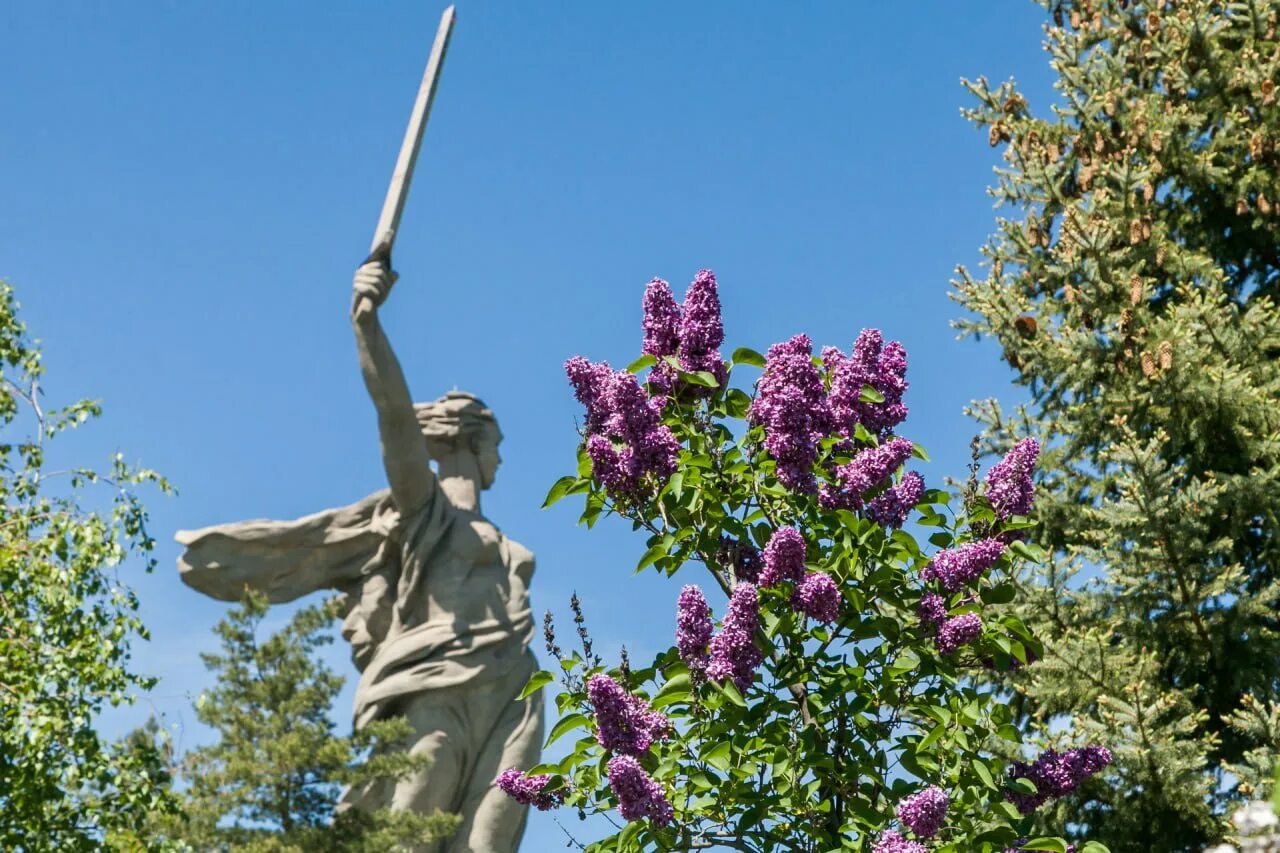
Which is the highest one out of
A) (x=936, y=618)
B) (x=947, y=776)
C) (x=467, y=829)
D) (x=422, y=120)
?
(x=422, y=120)

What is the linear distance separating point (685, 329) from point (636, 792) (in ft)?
4.56

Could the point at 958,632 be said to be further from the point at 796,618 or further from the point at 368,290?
the point at 368,290

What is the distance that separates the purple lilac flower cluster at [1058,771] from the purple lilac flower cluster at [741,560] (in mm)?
901

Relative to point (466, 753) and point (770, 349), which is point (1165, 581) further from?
point (466, 753)

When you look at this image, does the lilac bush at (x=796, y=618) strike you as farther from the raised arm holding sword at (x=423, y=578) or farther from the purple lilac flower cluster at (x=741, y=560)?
the raised arm holding sword at (x=423, y=578)

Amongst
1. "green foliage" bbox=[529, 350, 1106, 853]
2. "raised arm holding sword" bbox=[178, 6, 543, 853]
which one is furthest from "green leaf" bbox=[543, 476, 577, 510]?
"raised arm holding sword" bbox=[178, 6, 543, 853]

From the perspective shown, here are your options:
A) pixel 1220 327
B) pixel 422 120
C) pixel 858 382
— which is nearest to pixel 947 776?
pixel 858 382

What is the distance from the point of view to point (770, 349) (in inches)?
204

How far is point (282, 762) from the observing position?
1140cm

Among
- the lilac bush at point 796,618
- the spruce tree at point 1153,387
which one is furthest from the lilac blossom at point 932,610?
the spruce tree at point 1153,387

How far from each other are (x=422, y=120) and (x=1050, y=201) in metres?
4.14

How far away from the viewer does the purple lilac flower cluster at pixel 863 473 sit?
16.6ft

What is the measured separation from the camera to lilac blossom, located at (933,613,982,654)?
4.96 metres

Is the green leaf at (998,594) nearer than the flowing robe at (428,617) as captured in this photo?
Yes
